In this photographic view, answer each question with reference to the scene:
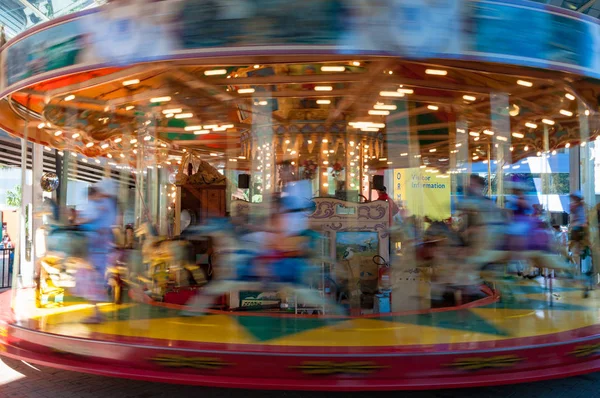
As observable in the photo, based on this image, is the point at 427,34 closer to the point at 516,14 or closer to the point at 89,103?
the point at 516,14

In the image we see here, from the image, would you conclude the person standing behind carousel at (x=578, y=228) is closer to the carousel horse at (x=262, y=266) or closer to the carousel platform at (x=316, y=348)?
the carousel platform at (x=316, y=348)

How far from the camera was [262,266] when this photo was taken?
4.57m

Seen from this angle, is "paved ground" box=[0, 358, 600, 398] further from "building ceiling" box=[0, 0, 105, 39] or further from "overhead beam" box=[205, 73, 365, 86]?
"building ceiling" box=[0, 0, 105, 39]

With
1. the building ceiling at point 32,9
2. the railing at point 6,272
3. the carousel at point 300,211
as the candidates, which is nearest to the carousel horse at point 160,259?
the carousel at point 300,211

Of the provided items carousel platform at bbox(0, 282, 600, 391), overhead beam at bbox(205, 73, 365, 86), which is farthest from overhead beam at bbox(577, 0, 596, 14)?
overhead beam at bbox(205, 73, 365, 86)

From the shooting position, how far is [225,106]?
727 centimetres

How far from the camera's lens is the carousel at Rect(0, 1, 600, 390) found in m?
4.32

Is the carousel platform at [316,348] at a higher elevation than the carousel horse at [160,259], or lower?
lower

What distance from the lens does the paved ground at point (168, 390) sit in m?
5.09

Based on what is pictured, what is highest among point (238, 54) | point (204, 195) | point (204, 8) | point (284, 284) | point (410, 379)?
point (204, 8)

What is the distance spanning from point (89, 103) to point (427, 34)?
479cm

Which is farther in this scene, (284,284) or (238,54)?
(284,284)

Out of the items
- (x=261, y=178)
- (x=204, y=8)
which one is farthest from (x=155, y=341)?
(x=204, y=8)

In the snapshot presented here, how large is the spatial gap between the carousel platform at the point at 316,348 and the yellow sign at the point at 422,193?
159 centimetres
